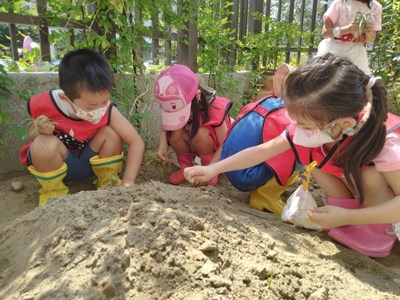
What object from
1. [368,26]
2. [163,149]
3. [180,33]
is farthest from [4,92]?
[368,26]

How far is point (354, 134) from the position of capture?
1.57 metres

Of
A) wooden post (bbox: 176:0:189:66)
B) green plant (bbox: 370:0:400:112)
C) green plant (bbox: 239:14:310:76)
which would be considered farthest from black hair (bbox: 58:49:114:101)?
green plant (bbox: 370:0:400:112)

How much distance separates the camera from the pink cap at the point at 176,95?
2494mm

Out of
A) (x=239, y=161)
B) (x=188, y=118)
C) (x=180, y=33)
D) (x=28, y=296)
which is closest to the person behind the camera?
(x=28, y=296)

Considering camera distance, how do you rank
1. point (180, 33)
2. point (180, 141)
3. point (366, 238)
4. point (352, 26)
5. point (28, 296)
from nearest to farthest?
1. point (28, 296)
2. point (366, 238)
3. point (180, 141)
4. point (352, 26)
5. point (180, 33)

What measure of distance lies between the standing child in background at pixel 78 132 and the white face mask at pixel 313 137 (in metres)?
1.09

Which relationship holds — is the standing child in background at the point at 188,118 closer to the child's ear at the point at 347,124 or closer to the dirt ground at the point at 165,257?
the dirt ground at the point at 165,257

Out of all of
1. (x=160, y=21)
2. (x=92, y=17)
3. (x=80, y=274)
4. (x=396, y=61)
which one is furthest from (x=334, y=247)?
(x=396, y=61)

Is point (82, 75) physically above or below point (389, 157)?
above

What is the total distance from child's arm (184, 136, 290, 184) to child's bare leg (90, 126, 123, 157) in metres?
0.77

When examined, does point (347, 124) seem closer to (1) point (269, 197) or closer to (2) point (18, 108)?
(1) point (269, 197)

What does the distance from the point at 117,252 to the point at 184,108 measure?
1.42m

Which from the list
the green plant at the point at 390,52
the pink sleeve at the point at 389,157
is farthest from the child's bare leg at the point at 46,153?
the green plant at the point at 390,52

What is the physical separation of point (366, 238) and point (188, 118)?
132 centimetres
